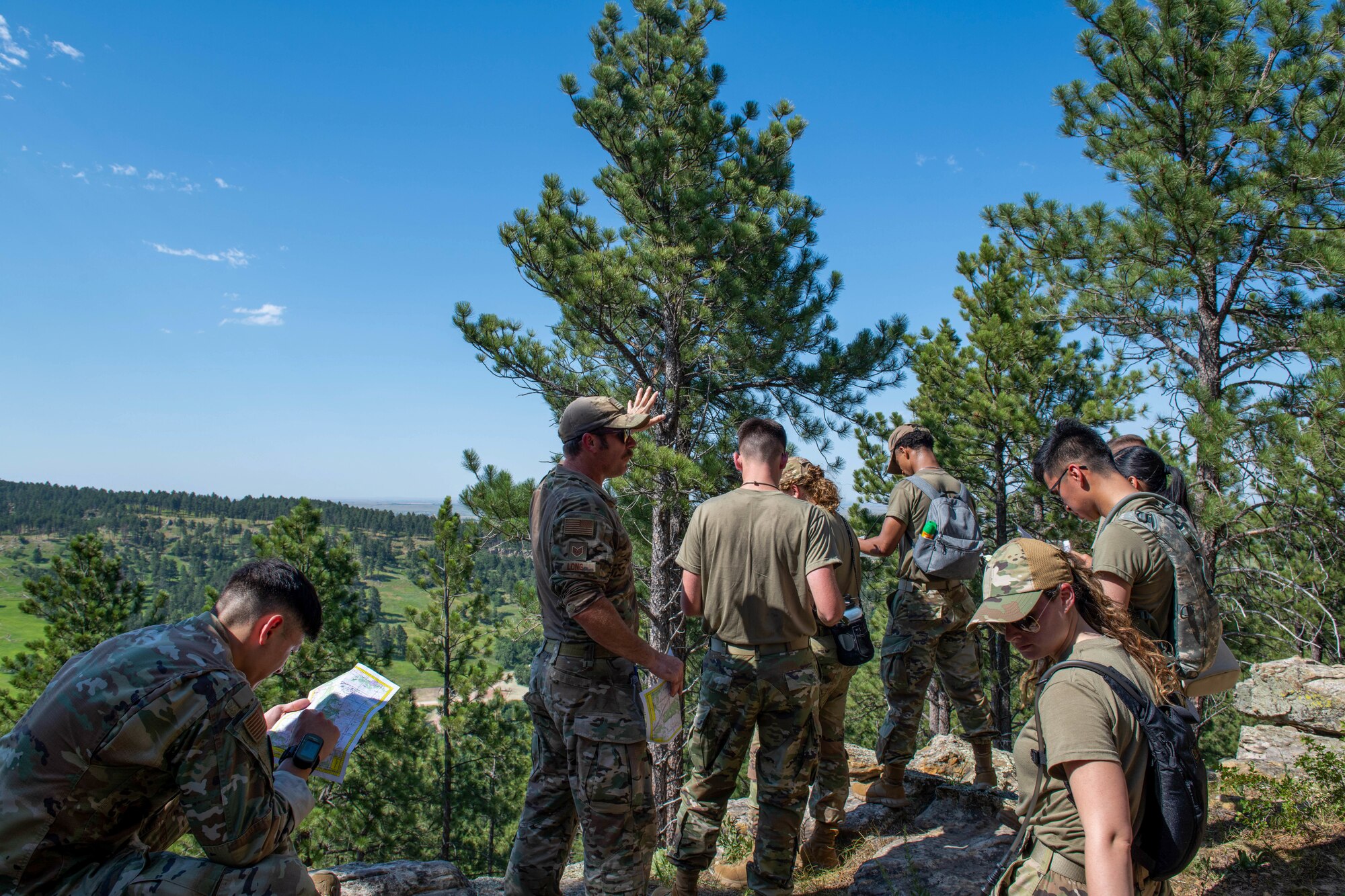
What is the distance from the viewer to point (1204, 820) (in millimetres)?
1573

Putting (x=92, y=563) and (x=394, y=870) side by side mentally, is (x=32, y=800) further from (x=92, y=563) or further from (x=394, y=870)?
(x=92, y=563)

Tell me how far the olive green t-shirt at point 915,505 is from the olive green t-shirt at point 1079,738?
254cm

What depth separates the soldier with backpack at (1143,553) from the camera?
2.35 metres

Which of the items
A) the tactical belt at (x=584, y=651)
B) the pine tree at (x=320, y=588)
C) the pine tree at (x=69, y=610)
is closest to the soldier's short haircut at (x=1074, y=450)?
the tactical belt at (x=584, y=651)

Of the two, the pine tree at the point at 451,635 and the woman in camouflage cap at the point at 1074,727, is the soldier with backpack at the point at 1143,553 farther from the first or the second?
the pine tree at the point at 451,635

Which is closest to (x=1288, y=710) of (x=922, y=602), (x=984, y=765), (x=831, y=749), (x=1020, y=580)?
(x=984, y=765)

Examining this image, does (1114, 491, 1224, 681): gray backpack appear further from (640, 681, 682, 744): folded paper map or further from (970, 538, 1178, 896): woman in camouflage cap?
(640, 681, 682, 744): folded paper map

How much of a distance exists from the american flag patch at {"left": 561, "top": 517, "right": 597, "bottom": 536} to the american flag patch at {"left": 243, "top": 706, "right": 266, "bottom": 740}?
1.11 meters

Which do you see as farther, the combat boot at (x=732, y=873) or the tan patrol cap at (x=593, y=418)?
the combat boot at (x=732, y=873)

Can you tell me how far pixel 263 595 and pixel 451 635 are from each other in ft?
56.7

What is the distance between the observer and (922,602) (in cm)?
432

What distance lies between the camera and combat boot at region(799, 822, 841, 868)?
3906 mm

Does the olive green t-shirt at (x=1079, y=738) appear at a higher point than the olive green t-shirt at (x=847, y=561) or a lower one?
lower

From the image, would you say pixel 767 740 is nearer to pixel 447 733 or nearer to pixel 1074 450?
pixel 1074 450
